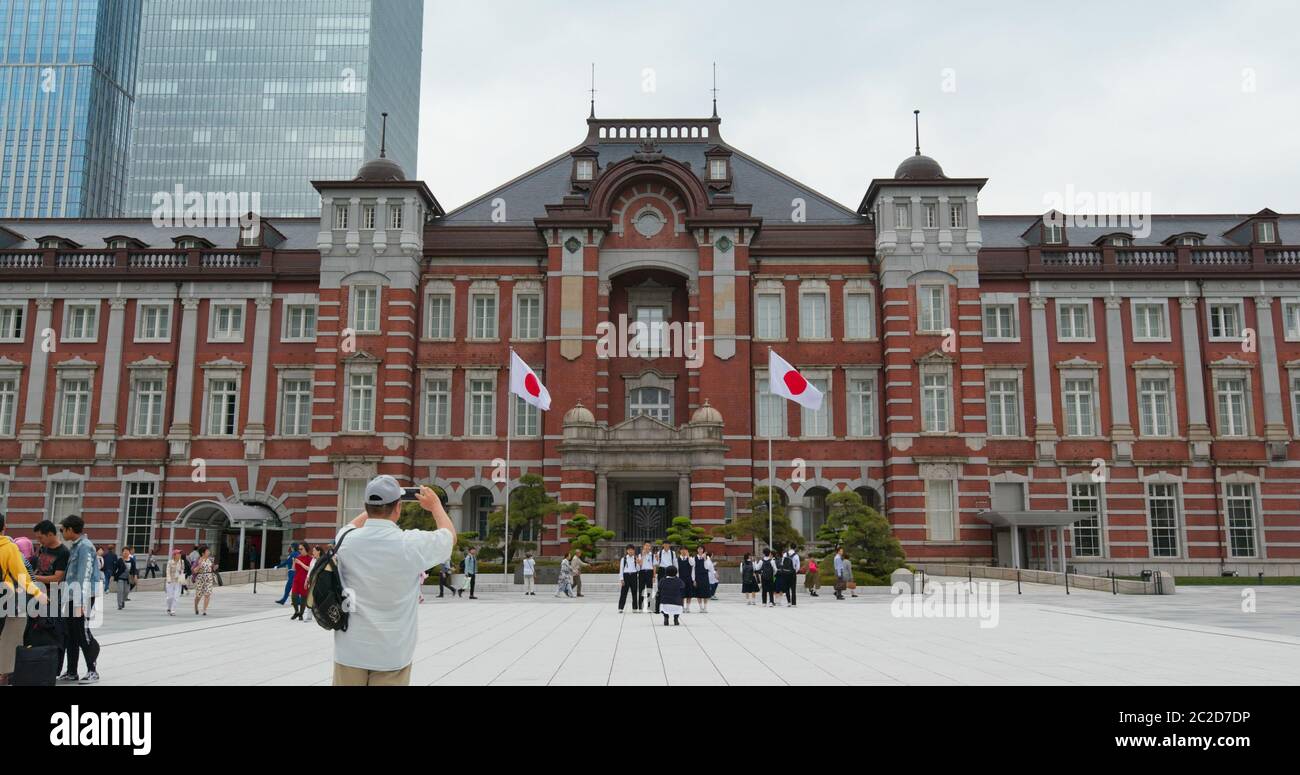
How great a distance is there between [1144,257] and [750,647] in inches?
1446

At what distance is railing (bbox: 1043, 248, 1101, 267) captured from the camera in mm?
43719

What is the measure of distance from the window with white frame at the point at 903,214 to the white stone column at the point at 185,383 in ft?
102

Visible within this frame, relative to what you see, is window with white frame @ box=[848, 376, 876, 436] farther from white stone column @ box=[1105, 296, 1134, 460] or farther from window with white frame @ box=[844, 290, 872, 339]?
white stone column @ box=[1105, 296, 1134, 460]

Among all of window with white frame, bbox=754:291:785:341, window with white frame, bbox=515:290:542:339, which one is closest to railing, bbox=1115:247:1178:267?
window with white frame, bbox=754:291:785:341

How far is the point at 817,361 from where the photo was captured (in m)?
42.7

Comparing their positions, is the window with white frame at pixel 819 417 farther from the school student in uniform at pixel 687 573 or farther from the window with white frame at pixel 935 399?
the school student in uniform at pixel 687 573

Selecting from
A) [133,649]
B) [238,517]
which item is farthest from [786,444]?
[133,649]

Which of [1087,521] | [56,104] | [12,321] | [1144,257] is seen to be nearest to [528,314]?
[12,321]

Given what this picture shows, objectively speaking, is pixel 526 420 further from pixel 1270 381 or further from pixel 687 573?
pixel 1270 381

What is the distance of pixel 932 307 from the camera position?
42.1 meters

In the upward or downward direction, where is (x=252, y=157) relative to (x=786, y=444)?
upward

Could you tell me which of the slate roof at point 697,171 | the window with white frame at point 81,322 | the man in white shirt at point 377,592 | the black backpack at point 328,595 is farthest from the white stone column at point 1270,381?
the window with white frame at point 81,322
